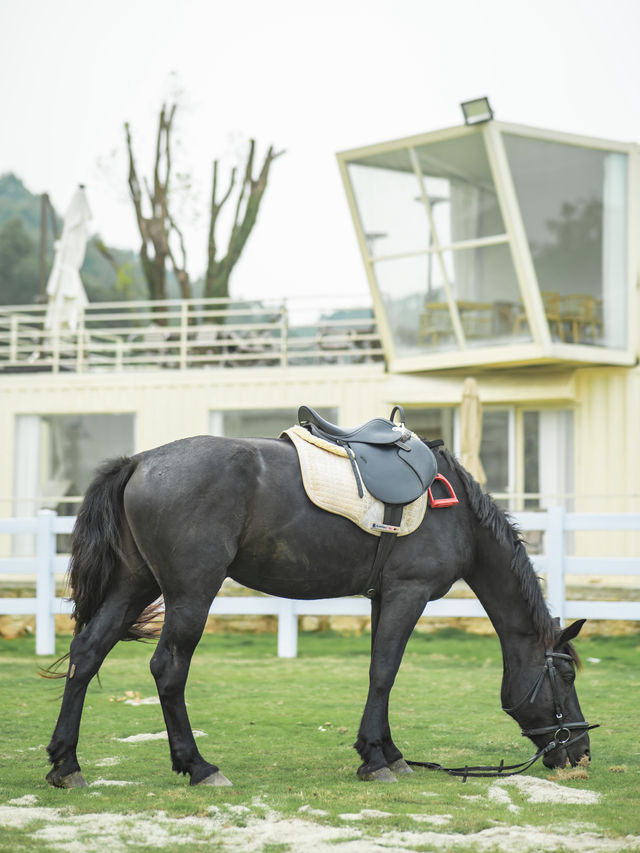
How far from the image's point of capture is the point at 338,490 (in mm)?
4441

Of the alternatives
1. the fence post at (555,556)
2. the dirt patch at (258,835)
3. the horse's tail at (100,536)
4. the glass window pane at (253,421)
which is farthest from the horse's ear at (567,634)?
the glass window pane at (253,421)

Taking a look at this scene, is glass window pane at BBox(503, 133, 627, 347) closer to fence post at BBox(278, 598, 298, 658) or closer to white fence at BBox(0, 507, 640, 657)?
white fence at BBox(0, 507, 640, 657)

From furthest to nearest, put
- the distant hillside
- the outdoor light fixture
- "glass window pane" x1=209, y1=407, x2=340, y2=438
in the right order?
the distant hillside → "glass window pane" x1=209, y1=407, x2=340, y2=438 → the outdoor light fixture

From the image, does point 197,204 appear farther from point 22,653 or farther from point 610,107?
point 22,653

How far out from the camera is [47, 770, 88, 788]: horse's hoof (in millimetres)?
→ 4127

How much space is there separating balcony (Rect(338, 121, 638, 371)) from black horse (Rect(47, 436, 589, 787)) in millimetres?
8864

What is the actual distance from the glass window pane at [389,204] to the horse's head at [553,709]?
10141mm

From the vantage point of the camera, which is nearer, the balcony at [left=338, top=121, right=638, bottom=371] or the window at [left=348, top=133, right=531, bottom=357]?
the balcony at [left=338, top=121, right=638, bottom=371]

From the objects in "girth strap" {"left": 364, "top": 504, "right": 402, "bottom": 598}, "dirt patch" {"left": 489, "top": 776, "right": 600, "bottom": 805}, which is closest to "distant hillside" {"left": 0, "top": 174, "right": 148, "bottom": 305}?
"girth strap" {"left": 364, "top": 504, "right": 402, "bottom": 598}

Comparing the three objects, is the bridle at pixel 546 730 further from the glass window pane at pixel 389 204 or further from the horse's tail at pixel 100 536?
the glass window pane at pixel 389 204

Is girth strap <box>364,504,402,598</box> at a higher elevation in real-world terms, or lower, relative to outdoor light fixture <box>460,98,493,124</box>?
lower

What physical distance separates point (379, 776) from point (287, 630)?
14.6 ft

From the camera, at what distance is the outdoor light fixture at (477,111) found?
12562 millimetres

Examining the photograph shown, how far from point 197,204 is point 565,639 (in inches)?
1154
